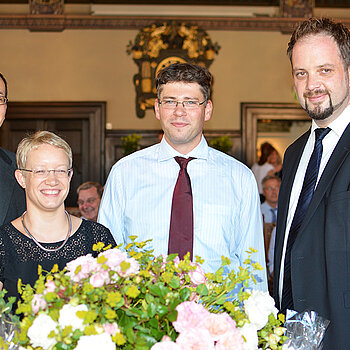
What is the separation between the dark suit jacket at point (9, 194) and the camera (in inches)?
103

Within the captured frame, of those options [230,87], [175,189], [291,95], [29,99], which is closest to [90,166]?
[29,99]

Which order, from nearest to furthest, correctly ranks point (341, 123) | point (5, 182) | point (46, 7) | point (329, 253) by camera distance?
point (329, 253), point (341, 123), point (5, 182), point (46, 7)

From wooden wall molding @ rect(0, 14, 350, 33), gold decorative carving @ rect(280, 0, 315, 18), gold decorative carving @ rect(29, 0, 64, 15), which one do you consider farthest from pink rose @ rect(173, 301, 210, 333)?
gold decorative carving @ rect(280, 0, 315, 18)

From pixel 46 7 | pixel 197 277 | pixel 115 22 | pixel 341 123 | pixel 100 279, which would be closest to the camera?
pixel 100 279

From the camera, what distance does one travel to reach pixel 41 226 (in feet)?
7.03

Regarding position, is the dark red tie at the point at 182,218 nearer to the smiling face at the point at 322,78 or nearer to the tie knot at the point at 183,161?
the tie knot at the point at 183,161

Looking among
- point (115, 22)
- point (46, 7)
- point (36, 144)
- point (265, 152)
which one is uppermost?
point (46, 7)

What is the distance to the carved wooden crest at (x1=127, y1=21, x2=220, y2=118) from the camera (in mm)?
8852

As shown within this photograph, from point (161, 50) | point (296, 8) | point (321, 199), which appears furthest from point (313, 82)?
point (296, 8)

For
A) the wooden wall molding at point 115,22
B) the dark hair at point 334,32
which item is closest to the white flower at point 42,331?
the dark hair at point 334,32

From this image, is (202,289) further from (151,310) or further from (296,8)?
(296,8)

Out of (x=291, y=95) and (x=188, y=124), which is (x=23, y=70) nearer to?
(x=291, y=95)

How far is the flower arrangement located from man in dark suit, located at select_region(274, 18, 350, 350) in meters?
0.79

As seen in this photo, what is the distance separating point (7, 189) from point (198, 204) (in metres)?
0.93
